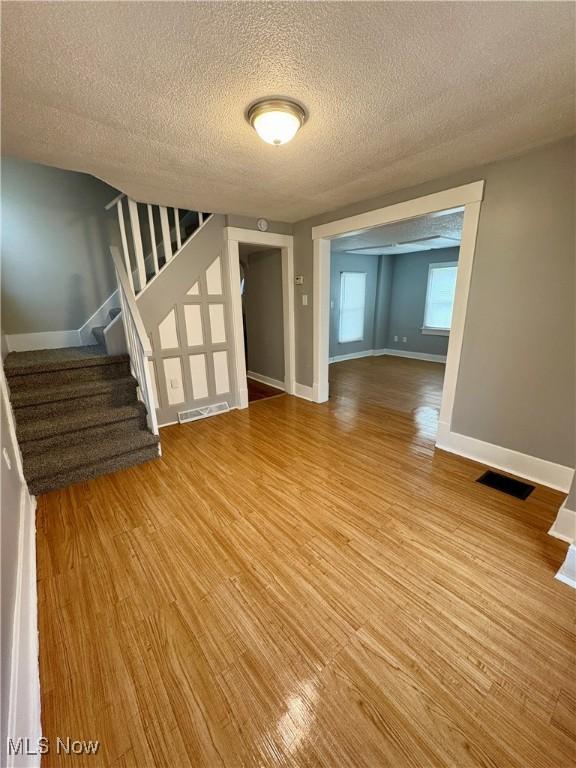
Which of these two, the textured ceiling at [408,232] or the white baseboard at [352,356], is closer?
the textured ceiling at [408,232]

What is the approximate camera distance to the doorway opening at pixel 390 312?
210 inches

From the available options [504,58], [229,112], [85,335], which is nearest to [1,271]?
[85,335]

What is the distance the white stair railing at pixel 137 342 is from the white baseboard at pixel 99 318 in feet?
3.76

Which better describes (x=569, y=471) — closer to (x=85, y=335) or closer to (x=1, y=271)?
(x=85, y=335)

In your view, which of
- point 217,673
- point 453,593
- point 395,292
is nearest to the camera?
point 217,673

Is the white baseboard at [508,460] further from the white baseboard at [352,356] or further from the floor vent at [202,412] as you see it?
the white baseboard at [352,356]

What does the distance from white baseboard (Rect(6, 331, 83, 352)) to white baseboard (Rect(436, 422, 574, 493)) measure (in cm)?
455

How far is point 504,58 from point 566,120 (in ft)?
2.63

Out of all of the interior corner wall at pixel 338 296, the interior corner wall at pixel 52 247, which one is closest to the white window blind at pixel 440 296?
the interior corner wall at pixel 338 296

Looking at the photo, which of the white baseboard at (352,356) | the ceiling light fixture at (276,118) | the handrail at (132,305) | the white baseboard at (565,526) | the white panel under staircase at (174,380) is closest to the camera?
the ceiling light fixture at (276,118)

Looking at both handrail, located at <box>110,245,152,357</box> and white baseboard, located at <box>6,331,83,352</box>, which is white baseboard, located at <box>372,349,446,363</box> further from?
white baseboard, located at <box>6,331,83,352</box>

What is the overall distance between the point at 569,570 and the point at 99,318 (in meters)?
5.06

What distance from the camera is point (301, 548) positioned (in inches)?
67.6

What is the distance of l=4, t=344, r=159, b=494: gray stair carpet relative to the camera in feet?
7.62
